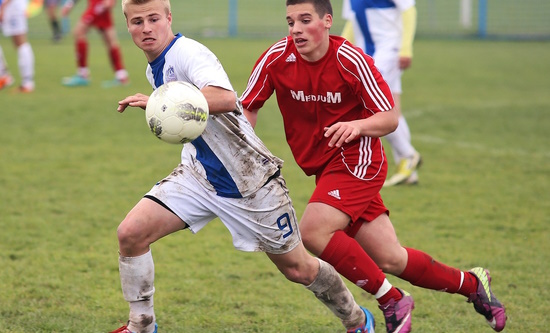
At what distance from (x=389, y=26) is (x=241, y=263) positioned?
3.13 m

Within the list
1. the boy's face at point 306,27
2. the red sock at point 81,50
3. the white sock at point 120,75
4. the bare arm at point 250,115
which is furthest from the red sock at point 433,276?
the red sock at point 81,50

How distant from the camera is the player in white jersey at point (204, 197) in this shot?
3592 mm

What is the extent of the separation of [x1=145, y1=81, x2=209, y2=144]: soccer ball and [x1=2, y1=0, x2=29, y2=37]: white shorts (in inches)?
383

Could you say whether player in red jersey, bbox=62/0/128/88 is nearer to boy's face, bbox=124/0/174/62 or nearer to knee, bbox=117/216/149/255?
boy's face, bbox=124/0/174/62

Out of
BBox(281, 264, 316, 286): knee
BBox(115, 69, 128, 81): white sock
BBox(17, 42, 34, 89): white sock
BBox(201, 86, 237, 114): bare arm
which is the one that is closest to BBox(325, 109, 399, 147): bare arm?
BBox(201, 86, 237, 114): bare arm

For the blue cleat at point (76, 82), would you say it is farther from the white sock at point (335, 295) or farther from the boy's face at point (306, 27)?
the white sock at point (335, 295)

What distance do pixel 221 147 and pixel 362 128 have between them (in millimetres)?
690

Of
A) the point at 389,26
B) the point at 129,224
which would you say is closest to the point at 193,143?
the point at 129,224

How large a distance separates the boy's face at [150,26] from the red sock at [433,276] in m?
1.69

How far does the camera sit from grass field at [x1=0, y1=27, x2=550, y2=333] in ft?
14.5

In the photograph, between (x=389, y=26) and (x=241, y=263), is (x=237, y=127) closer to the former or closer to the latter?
(x=241, y=263)

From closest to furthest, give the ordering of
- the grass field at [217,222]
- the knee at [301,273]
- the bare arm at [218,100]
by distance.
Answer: the bare arm at [218,100], the knee at [301,273], the grass field at [217,222]

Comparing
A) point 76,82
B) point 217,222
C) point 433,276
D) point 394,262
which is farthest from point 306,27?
point 76,82

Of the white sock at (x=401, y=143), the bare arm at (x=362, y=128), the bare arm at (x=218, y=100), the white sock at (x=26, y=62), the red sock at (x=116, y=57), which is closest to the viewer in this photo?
the bare arm at (x=218, y=100)
